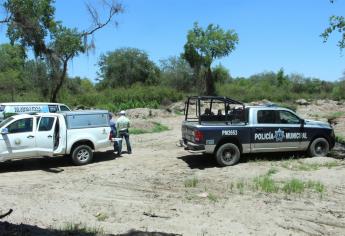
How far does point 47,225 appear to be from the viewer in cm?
870

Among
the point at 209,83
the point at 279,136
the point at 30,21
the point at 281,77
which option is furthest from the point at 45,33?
the point at 281,77

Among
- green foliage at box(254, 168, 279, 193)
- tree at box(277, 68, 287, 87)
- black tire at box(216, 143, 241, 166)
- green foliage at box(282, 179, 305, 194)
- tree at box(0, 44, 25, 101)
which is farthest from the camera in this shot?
tree at box(277, 68, 287, 87)

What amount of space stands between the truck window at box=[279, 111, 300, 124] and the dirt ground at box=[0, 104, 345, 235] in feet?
4.31

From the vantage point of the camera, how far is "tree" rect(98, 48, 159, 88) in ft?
245

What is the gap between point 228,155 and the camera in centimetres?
1548

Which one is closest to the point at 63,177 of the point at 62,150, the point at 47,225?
the point at 62,150

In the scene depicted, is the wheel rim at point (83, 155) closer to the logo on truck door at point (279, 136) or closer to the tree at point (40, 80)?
the logo on truck door at point (279, 136)

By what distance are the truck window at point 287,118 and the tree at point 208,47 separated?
161 ft

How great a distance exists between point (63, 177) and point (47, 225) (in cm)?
559

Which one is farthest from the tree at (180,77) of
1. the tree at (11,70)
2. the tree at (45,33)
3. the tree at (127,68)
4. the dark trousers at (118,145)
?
the dark trousers at (118,145)

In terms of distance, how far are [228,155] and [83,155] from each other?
194 inches

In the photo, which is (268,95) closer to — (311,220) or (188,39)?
(188,39)

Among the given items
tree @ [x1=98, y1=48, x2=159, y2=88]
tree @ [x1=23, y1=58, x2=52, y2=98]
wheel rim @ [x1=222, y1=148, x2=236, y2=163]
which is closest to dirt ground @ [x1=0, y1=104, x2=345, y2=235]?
wheel rim @ [x1=222, y1=148, x2=236, y2=163]

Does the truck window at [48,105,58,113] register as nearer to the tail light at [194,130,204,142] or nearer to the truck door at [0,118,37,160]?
the truck door at [0,118,37,160]
